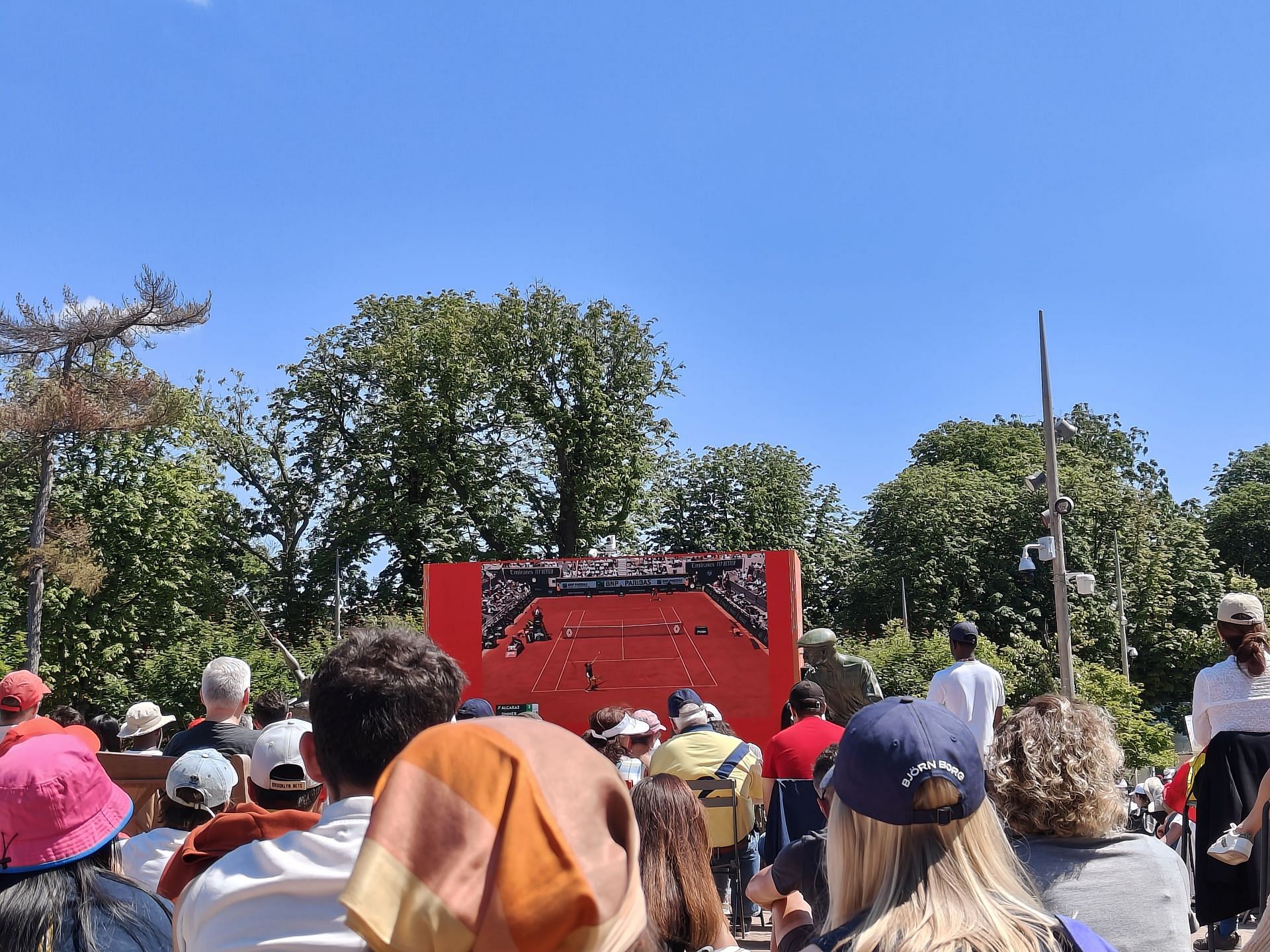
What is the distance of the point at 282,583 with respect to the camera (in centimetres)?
3678

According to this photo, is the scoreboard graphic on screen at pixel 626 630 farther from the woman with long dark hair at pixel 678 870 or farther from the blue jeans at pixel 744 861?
the woman with long dark hair at pixel 678 870

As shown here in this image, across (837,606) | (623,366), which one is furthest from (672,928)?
(837,606)

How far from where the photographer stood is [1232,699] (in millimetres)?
5020

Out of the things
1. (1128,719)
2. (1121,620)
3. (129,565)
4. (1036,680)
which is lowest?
(1128,719)

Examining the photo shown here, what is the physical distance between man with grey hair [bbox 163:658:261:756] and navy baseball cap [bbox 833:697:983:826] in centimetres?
421

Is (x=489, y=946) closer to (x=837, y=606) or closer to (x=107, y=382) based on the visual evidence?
(x=107, y=382)

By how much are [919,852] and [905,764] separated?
0.15 m

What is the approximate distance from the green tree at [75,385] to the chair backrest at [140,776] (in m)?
19.5

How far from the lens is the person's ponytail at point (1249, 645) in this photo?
4.95 metres

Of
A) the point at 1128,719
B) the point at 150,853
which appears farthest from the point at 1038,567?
the point at 150,853

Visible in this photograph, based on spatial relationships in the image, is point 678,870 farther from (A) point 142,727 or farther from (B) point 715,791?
(A) point 142,727

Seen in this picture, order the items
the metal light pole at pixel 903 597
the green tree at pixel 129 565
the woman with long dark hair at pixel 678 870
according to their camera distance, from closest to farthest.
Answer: the woman with long dark hair at pixel 678 870 → the green tree at pixel 129 565 → the metal light pole at pixel 903 597

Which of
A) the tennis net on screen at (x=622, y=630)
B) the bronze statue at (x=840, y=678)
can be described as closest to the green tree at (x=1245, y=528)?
the tennis net on screen at (x=622, y=630)

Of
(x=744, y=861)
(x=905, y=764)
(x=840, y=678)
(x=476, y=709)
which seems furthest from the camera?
(x=840, y=678)
